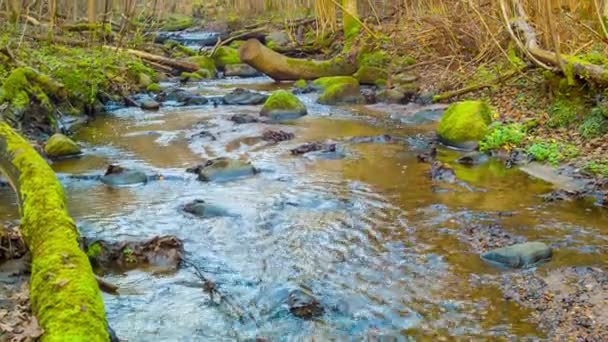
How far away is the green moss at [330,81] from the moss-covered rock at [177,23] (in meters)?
23.7

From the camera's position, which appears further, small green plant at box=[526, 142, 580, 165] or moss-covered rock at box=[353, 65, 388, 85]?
moss-covered rock at box=[353, 65, 388, 85]

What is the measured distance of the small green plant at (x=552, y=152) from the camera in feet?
31.4

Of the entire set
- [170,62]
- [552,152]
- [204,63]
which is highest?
[552,152]

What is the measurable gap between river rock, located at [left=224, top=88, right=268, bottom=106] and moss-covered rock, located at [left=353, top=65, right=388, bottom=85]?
10.6 feet

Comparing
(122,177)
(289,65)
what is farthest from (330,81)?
(122,177)

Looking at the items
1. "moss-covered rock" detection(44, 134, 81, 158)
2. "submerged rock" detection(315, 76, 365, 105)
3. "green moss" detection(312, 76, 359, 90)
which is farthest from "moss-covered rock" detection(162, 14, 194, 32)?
"moss-covered rock" detection(44, 134, 81, 158)

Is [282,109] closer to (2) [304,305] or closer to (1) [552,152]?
(1) [552,152]

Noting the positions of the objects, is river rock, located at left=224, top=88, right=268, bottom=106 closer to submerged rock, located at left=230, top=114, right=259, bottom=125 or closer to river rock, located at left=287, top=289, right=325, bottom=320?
submerged rock, located at left=230, top=114, right=259, bottom=125

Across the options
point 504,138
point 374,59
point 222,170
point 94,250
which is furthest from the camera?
point 374,59

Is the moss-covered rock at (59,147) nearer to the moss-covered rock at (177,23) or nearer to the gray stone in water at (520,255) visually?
the gray stone in water at (520,255)

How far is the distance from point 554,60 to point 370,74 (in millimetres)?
8432

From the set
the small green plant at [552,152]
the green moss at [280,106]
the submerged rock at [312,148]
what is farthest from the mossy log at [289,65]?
the small green plant at [552,152]

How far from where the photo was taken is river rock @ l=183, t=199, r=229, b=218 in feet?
26.6

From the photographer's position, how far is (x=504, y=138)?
35.6ft
